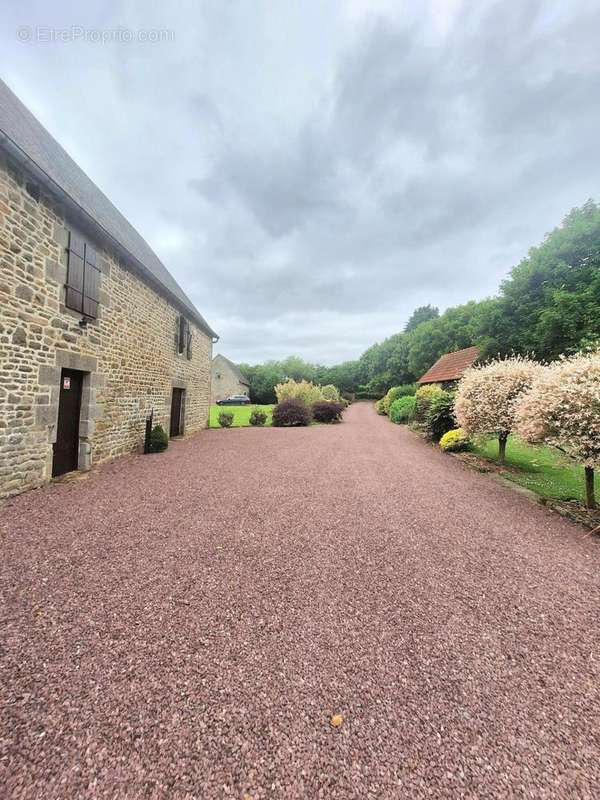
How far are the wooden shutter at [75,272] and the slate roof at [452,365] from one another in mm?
18771

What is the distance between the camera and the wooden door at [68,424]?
18.5ft

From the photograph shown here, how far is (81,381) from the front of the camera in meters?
6.19

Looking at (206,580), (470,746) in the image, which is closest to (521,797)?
(470,746)

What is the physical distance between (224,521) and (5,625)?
6.91ft

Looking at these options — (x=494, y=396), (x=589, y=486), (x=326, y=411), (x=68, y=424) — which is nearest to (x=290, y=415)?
(x=326, y=411)

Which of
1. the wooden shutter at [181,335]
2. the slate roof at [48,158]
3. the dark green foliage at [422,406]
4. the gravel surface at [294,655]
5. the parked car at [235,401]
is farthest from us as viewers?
the parked car at [235,401]

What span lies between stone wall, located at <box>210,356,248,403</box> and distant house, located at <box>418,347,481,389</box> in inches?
873

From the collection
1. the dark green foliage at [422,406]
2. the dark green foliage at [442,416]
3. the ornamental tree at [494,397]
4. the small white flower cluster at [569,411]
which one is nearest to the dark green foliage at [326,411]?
the dark green foliage at [422,406]

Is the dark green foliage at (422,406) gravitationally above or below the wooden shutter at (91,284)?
below

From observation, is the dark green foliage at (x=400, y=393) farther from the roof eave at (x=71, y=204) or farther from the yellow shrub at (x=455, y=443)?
the roof eave at (x=71, y=204)

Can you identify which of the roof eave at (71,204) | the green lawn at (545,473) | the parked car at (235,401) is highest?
the roof eave at (71,204)

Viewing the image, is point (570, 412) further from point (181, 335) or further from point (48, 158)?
point (181, 335)

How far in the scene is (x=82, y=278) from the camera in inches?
227

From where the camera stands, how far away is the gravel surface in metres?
1.38
